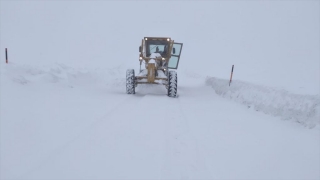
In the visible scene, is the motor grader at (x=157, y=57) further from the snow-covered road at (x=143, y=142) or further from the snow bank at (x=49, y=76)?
the snow-covered road at (x=143, y=142)

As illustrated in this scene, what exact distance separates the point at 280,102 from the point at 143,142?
4.42 meters

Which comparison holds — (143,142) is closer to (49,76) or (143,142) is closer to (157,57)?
(49,76)

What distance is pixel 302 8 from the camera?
198 ft

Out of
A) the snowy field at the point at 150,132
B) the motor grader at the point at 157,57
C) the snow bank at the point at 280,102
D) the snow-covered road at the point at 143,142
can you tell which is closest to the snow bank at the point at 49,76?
the snowy field at the point at 150,132

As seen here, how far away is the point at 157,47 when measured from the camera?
37.8ft

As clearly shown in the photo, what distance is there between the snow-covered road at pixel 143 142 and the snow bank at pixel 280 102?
0.24 metres

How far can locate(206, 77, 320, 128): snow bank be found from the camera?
5535 millimetres

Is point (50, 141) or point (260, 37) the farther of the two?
point (260, 37)

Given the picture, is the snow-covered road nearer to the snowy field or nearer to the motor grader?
the snowy field

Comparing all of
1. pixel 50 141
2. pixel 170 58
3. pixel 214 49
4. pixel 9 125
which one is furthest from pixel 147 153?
pixel 214 49

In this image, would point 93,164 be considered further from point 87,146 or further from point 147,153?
point 147,153

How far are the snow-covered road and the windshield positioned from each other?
16.9ft

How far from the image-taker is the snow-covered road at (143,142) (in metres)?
3.14

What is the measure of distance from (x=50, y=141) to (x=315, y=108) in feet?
17.9
